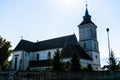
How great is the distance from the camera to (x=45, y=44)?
155 feet

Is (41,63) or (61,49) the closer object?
(61,49)

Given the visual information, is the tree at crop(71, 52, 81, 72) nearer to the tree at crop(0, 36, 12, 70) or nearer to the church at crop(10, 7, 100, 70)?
the church at crop(10, 7, 100, 70)

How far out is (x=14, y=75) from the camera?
22.1 m

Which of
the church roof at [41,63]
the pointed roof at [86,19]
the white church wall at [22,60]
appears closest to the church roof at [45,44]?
the white church wall at [22,60]

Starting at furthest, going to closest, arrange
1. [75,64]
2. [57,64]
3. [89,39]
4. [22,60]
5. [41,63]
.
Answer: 1. [22,60]
2. [89,39]
3. [41,63]
4. [75,64]
5. [57,64]

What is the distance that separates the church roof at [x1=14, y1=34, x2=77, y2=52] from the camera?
41.7m

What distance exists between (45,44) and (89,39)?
12575 millimetres

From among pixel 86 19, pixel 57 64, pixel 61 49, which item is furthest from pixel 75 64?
pixel 86 19

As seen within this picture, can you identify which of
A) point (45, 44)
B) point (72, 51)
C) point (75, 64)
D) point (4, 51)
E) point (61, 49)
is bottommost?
point (75, 64)

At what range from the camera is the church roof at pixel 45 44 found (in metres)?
41.7

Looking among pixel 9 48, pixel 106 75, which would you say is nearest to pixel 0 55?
pixel 9 48

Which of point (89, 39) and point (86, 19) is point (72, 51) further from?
point (86, 19)

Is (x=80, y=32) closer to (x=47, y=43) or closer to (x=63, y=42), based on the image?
(x=63, y=42)

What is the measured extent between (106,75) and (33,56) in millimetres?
25907
